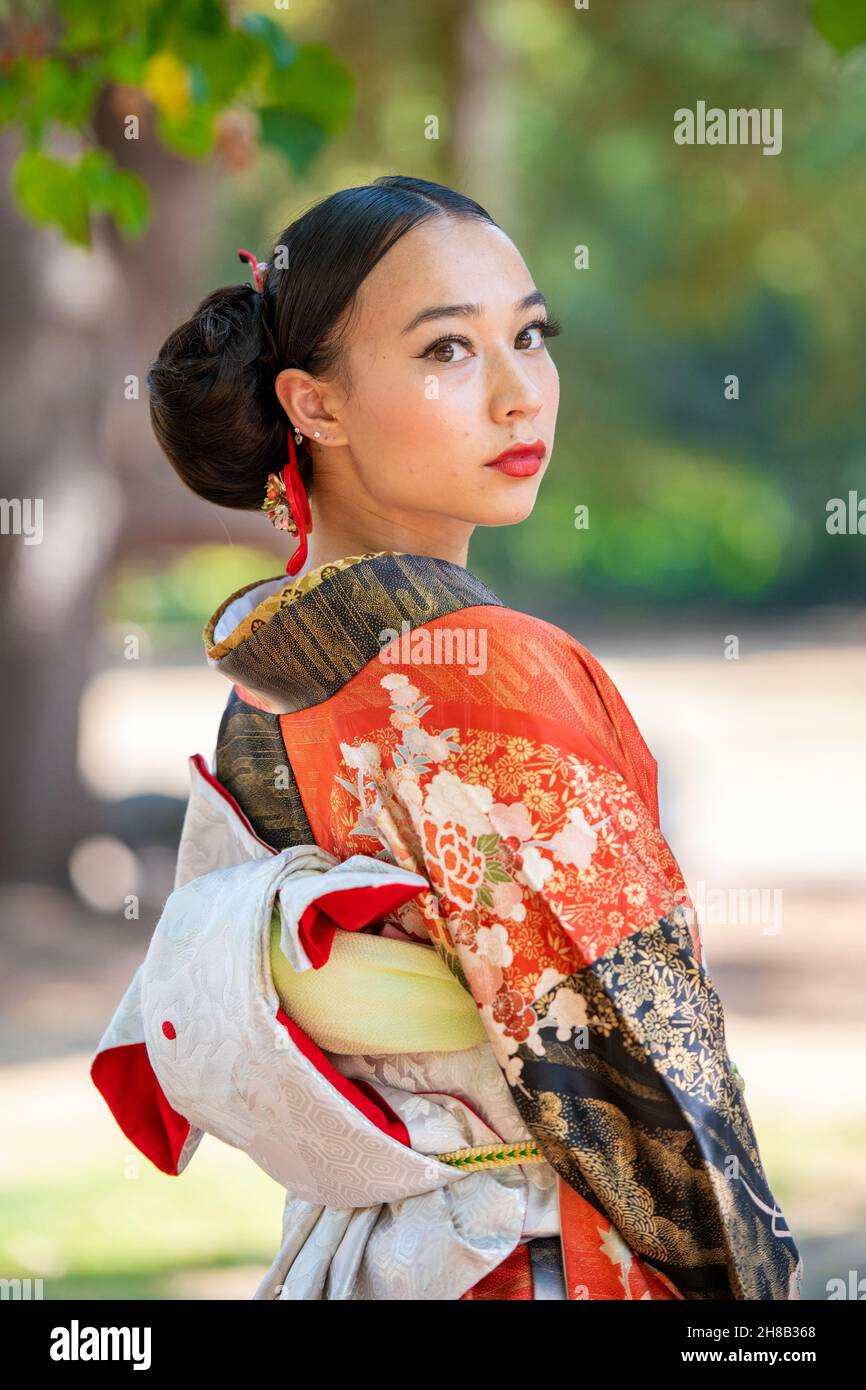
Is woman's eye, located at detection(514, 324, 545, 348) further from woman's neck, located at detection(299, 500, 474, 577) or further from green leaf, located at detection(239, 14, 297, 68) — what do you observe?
green leaf, located at detection(239, 14, 297, 68)

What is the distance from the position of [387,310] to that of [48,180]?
163 cm

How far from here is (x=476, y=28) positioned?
25.8ft

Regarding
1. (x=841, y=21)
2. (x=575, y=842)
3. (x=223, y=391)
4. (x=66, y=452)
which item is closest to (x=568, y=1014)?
(x=575, y=842)

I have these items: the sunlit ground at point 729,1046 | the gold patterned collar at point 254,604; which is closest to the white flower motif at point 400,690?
the gold patterned collar at point 254,604

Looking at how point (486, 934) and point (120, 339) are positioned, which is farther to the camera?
point (120, 339)

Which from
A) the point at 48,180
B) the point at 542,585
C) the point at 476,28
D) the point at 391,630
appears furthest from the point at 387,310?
the point at 542,585

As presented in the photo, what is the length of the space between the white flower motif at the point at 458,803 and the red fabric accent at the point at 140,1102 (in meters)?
0.46

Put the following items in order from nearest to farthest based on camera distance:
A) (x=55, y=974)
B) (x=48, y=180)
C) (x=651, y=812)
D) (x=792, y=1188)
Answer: (x=651, y=812) < (x=48, y=180) < (x=792, y=1188) < (x=55, y=974)

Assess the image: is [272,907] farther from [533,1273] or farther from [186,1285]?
[186,1285]

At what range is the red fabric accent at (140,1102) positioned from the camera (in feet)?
5.06

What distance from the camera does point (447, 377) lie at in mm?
1379

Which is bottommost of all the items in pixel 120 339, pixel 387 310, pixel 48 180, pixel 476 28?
pixel 387 310

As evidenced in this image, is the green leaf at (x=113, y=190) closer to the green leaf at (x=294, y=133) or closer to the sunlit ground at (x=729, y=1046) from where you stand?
the green leaf at (x=294, y=133)

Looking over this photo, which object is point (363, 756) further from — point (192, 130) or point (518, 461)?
point (192, 130)
